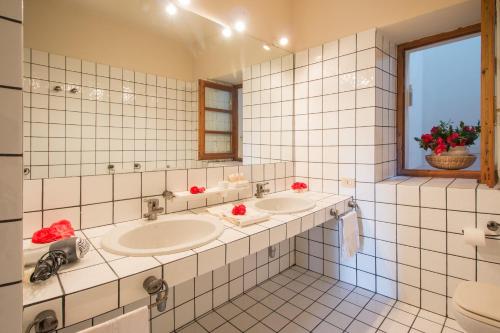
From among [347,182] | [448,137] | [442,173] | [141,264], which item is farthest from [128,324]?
[448,137]

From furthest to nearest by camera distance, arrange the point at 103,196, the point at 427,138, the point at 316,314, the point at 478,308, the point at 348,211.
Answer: the point at 427,138 < the point at 348,211 < the point at 316,314 < the point at 103,196 < the point at 478,308

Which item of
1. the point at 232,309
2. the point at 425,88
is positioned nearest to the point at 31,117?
the point at 232,309

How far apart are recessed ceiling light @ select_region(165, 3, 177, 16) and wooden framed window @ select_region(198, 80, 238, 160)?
0.40 m

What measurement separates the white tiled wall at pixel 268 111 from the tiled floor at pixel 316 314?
1.02m

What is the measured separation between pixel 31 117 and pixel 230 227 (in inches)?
38.2

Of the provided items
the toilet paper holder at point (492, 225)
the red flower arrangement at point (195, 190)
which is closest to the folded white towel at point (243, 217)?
the red flower arrangement at point (195, 190)

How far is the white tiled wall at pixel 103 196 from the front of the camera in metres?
1.11

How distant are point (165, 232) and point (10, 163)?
0.93m

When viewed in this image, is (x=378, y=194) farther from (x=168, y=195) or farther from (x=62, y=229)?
(x=62, y=229)

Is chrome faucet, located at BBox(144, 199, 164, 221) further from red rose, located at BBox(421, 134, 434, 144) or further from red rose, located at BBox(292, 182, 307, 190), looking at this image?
red rose, located at BBox(421, 134, 434, 144)

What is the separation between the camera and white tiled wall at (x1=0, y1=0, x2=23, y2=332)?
0.46 metres

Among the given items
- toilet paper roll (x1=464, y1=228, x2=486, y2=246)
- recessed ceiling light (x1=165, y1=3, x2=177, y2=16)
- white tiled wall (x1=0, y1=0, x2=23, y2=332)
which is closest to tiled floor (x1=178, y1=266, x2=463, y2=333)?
toilet paper roll (x1=464, y1=228, x2=486, y2=246)

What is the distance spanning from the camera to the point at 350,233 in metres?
1.80

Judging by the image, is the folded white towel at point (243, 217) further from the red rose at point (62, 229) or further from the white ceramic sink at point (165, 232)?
the red rose at point (62, 229)
